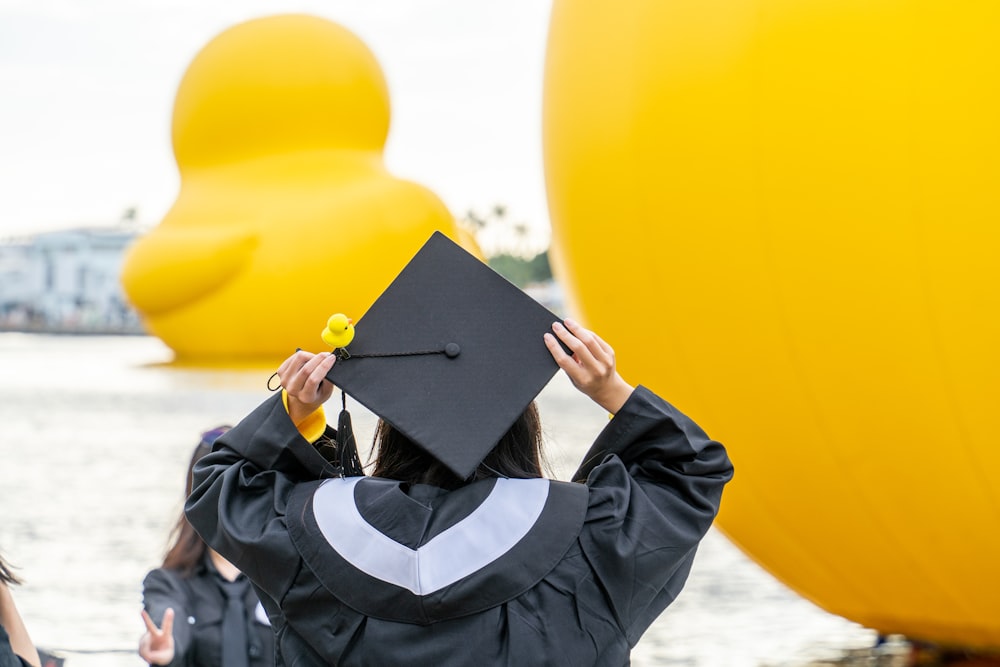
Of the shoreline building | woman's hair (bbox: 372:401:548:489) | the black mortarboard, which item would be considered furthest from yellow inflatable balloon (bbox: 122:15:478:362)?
the shoreline building

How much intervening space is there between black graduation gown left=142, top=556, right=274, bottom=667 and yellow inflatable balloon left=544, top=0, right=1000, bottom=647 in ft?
5.13

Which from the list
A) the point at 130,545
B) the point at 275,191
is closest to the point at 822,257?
the point at 130,545

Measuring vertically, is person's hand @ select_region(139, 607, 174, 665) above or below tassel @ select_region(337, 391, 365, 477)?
below

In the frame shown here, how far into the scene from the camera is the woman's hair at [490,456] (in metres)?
2.09

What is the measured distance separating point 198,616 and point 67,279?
8928 centimetres

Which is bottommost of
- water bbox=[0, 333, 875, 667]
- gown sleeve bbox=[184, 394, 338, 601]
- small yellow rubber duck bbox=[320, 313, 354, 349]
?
water bbox=[0, 333, 875, 667]

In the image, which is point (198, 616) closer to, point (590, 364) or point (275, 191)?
point (590, 364)

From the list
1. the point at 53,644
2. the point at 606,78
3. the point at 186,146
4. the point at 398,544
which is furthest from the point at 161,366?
the point at 398,544

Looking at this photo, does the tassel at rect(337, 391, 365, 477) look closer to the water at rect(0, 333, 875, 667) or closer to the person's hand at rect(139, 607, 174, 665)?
the water at rect(0, 333, 875, 667)

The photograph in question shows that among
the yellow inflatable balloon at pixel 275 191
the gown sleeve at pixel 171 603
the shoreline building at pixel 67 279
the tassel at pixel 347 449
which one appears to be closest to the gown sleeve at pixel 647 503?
the tassel at pixel 347 449

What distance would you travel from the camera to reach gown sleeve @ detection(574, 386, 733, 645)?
75.4 inches

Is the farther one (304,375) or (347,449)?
(347,449)

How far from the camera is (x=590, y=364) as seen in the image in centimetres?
199

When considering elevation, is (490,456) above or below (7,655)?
above
